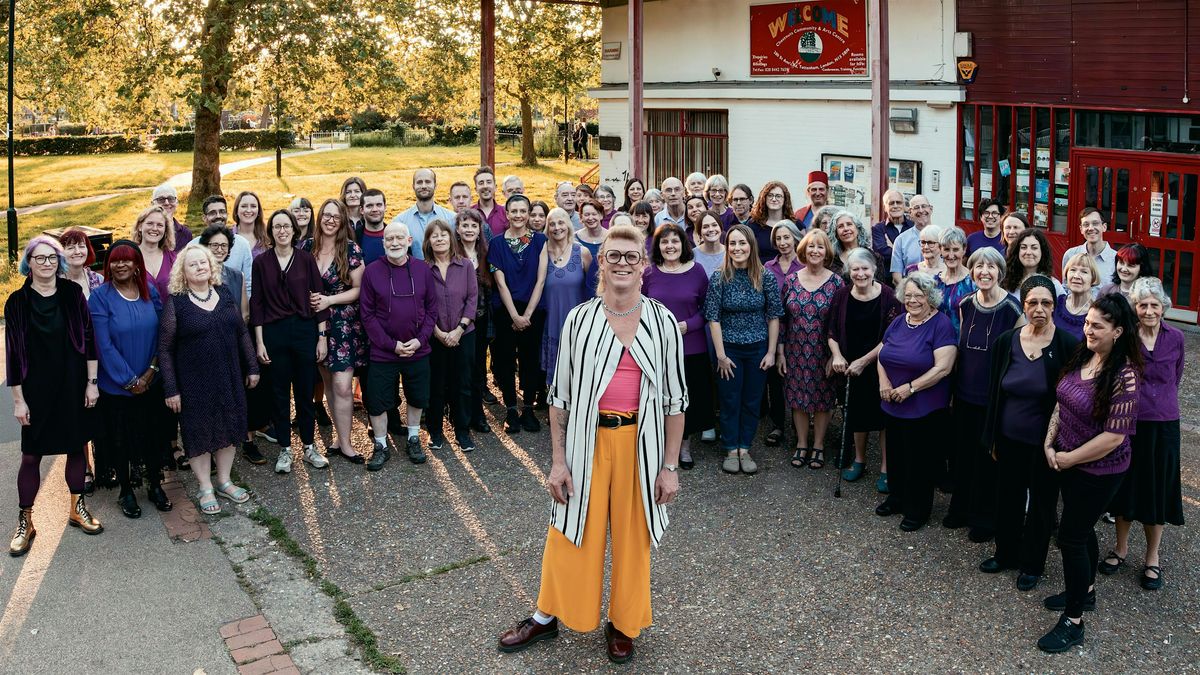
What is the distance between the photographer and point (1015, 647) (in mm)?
5758

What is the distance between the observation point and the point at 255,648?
19.2ft

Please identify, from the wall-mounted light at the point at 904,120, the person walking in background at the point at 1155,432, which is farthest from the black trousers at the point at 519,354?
the wall-mounted light at the point at 904,120

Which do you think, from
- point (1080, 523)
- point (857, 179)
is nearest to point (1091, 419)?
point (1080, 523)

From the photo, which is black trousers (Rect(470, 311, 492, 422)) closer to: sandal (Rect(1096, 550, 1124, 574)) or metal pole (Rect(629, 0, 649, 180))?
sandal (Rect(1096, 550, 1124, 574))

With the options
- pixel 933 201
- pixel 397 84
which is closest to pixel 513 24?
pixel 397 84

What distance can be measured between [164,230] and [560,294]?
3005 mm

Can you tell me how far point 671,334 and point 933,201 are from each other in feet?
35.7

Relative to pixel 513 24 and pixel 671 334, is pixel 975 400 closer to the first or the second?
pixel 671 334

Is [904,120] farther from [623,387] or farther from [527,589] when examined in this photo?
[623,387]

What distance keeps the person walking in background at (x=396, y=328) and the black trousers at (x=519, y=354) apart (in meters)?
0.99

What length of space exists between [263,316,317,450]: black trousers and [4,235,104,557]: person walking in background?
1359 millimetres

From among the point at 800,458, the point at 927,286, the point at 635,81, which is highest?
the point at 635,81

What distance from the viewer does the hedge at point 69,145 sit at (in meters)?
44.3

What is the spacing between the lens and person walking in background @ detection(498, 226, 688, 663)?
5449mm
